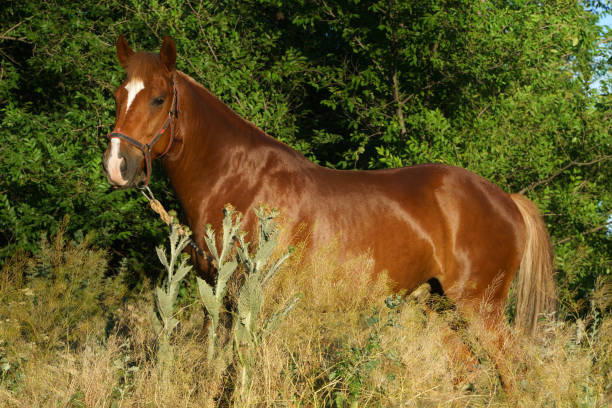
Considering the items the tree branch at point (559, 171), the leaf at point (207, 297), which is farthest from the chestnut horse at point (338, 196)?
the tree branch at point (559, 171)

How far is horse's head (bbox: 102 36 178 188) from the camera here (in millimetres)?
3029

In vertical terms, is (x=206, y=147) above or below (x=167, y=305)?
above

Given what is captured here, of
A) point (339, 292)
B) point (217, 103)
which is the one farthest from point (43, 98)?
point (339, 292)

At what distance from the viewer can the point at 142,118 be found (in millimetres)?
3141

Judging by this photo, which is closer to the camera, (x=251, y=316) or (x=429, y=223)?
(x=251, y=316)

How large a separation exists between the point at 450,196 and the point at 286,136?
2.91 meters

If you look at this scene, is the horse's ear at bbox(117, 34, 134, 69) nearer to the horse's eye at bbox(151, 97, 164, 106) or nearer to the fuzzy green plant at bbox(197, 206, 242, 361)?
the horse's eye at bbox(151, 97, 164, 106)

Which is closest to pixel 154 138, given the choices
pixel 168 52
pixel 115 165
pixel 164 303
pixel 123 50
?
pixel 115 165

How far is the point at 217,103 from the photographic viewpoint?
12.0 feet

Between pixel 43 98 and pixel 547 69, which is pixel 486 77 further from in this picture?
pixel 43 98

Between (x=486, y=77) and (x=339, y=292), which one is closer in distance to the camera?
(x=339, y=292)

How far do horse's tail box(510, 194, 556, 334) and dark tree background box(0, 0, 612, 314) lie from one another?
1.78 meters

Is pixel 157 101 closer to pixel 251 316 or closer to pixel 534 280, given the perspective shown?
pixel 251 316

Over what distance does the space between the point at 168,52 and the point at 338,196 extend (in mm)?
1478
